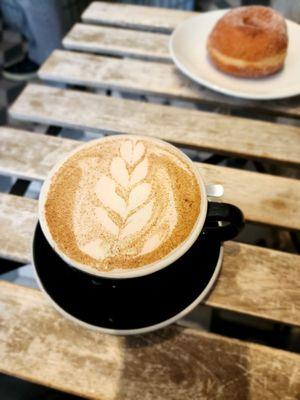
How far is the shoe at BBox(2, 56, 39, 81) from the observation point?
1703mm

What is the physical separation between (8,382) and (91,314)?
0.95ft

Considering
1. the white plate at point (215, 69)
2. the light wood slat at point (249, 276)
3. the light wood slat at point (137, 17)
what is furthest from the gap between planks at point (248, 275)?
the light wood slat at point (137, 17)

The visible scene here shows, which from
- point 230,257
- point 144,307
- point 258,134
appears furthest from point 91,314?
point 258,134

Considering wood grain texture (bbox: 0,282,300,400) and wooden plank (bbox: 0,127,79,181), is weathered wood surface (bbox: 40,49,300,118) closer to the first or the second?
wooden plank (bbox: 0,127,79,181)

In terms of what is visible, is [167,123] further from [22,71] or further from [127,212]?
[22,71]

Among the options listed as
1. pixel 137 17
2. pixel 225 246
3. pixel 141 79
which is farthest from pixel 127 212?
pixel 137 17

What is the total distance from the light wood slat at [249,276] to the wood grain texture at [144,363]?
0.14 feet

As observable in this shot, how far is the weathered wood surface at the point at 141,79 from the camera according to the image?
0.71 meters

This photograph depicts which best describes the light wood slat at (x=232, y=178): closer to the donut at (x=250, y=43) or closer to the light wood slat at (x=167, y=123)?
the light wood slat at (x=167, y=123)

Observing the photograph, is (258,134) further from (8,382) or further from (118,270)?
(8,382)

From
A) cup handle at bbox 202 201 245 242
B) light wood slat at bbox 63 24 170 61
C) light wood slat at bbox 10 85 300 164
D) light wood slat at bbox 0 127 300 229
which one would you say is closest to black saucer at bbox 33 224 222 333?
cup handle at bbox 202 201 245 242

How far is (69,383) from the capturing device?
0.41 meters

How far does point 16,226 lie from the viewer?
20.9 inches

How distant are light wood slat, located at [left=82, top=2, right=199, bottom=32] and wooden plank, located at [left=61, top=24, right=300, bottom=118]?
4 centimetres
